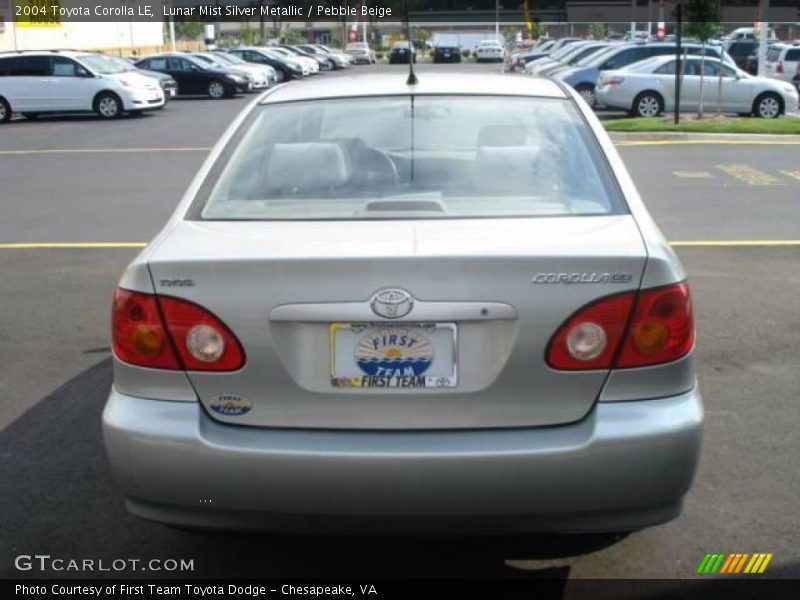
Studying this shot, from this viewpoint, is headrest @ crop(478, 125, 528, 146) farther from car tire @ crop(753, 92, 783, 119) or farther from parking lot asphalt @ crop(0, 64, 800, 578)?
car tire @ crop(753, 92, 783, 119)

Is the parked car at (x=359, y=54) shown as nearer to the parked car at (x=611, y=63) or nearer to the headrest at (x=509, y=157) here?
the parked car at (x=611, y=63)

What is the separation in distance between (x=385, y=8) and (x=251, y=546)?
71.5 meters

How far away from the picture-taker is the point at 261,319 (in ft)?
10.4

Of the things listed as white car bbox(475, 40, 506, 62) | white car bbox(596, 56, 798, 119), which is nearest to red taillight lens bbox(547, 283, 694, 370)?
white car bbox(596, 56, 798, 119)

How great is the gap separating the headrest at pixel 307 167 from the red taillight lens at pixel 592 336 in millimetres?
1233

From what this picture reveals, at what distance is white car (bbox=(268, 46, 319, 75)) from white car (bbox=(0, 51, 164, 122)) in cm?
1833

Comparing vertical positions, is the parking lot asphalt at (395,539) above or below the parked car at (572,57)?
below

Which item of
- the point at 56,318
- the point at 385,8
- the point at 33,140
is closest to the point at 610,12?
the point at 385,8

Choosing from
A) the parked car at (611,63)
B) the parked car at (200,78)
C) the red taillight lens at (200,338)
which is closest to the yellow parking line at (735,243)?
the red taillight lens at (200,338)

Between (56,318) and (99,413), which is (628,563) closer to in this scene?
(99,413)

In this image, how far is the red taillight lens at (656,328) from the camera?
10.6ft

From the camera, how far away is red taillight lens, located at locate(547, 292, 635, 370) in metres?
3.18

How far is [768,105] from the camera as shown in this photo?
22781 mm

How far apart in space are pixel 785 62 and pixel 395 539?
104 ft
